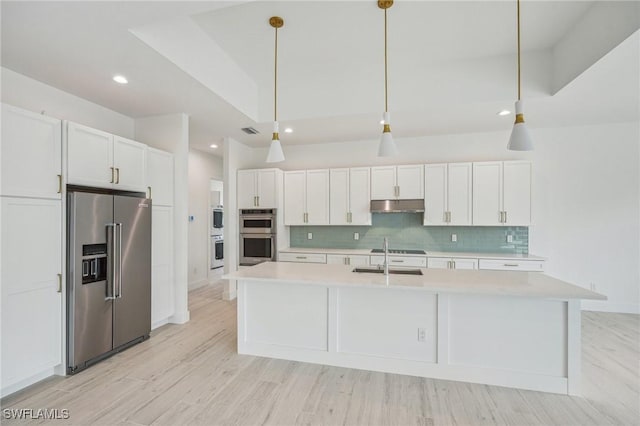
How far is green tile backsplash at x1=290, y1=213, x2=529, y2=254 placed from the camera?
4656 millimetres

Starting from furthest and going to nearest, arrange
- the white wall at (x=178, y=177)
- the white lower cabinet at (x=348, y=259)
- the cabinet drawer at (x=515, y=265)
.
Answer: the white lower cabinet at (x=348, y=259) → the cabinet drawer at (x=515, y=265) → the white wall at (x=178, y=177)

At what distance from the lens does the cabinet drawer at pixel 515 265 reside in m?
4.05

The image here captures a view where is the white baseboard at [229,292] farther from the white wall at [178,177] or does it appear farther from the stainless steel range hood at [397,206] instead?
the stainless steel range hood at [397,206]

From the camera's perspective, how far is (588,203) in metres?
4.45

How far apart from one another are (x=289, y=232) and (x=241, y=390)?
3.35 meters

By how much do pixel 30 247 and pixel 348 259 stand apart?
3641mm

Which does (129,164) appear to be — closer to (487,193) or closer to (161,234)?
(161,234)

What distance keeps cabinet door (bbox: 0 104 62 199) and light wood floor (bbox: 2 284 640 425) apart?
5.44 feet

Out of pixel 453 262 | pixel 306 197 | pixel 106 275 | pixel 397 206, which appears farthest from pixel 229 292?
pixel 453 262

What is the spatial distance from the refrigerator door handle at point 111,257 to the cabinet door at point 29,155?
522mm

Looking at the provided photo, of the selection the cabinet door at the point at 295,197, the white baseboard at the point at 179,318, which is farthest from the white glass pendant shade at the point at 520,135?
the white baseboard at the point at 179,318

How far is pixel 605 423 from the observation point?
6.57 ft

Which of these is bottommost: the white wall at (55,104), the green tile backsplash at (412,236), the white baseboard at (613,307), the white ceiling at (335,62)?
the white baseboard at (613,307)

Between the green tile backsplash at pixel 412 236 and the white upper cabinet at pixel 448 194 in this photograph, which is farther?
the green tile backsplash at pixel 412 236
